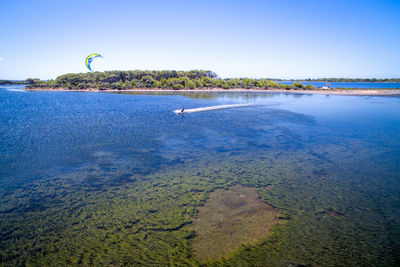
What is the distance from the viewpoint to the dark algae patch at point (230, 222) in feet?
25.2

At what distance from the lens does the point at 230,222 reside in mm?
8898

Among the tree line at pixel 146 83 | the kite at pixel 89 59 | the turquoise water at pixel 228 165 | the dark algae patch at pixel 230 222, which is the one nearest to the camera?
the dark algae patch at pixel 230 222

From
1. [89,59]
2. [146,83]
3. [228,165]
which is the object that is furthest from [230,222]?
[146,83]

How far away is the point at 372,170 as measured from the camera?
1487 centimetres

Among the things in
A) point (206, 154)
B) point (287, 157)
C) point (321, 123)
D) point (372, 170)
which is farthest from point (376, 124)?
point (206, 154)

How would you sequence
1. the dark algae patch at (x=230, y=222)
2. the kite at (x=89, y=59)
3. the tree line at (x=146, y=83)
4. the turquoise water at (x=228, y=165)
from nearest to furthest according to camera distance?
the dark algae patch at (x=230, y=222)
the turquoise water at (x=228, y=165)
the kite at (x=89, y=59)
the tree line at (x=146, y=83)

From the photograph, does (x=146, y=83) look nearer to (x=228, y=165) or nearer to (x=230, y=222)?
(x=228, y=165)

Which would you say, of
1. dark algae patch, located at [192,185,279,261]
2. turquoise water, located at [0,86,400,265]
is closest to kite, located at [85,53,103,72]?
turquoise water, located at [0,86,400,265]

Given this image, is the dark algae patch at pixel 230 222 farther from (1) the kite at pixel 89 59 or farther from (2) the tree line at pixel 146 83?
(2) the tree line at pixel 146 83

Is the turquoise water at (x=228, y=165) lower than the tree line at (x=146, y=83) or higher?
lower

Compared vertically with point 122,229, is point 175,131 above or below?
above

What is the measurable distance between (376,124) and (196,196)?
35.0 metres

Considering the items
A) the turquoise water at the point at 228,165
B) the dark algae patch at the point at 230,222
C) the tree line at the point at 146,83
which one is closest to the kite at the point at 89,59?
the turquoise water at the point at 228,165

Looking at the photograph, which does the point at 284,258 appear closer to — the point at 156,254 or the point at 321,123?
the point at 156,254
